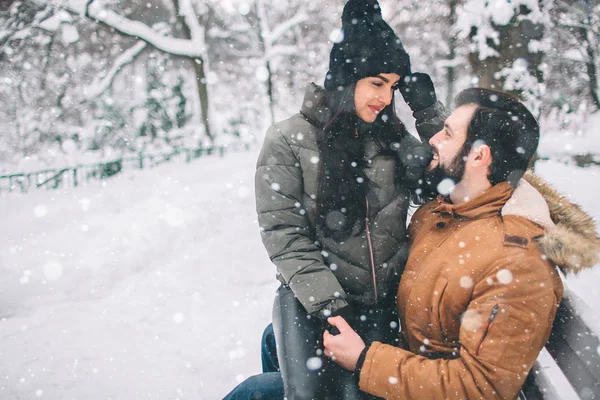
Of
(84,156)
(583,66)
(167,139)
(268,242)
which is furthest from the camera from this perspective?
(167,139)

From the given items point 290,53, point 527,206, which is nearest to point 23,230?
point 527,206

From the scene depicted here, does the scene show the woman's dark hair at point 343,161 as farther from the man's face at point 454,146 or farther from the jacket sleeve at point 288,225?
the man's face at point 454,146

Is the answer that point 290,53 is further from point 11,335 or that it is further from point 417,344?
point 417,344

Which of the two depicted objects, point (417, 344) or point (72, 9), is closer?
point (417, 344)

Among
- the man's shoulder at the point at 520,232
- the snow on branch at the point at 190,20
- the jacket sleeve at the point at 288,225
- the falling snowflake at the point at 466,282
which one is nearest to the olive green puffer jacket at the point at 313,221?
the jacket sleeve at the point at 288,225

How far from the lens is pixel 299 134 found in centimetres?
221

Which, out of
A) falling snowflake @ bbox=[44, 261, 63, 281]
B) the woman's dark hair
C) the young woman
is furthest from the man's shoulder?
falling snowflake @ bbox=[44, 261, 63, 281]

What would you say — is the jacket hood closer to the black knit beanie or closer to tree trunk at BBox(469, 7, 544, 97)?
the black knit beanie

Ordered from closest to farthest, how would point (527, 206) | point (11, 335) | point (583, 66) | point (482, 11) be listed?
point (527, 206), point (11, 335), point (482, 11), point (583, 66)

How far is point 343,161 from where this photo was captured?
2188mm

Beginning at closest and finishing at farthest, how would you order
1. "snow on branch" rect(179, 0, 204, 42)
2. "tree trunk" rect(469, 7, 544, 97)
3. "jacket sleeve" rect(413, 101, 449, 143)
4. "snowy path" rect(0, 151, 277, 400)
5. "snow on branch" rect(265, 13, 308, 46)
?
"jacket sleeve" rect(413, 101, 449, 143) → "snowy path" rect(0, 151, 277, 400) → "tree trunk" rect(469, 7, 544, 97) → "snow on branch" rect(179, 0, 204, 42) → "snow on branch" rect(265, 13, 308, 46)

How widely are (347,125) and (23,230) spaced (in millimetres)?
8315

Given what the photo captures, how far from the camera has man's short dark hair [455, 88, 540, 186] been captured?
1784 millimetres

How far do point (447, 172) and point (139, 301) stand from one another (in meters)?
3.90
